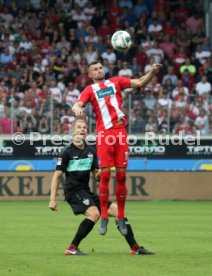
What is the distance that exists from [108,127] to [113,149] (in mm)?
269

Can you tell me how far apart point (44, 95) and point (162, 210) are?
6.13m

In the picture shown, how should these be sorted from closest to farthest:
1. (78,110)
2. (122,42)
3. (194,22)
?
1. (78,110)
2. (122,42)
3. (194,22)

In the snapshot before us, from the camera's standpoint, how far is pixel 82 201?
37.1 feet

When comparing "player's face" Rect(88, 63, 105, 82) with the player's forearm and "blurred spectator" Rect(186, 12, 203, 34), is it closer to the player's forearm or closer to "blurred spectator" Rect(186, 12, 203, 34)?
the player's forearm

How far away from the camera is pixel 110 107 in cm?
1139

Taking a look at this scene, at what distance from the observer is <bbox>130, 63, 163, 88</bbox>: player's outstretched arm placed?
1078cm

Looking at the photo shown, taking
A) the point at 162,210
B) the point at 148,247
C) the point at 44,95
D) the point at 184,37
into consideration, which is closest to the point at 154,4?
the point at 184,37

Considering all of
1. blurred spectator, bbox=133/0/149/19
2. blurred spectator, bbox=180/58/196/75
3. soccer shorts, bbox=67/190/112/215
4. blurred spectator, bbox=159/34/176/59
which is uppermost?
blurred spectator, bbox=133/0/149/19

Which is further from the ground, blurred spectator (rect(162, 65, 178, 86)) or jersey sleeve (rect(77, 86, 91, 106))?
blurred spectator (rect(162, 65, 178, 86))

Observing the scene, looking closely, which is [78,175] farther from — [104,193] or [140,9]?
[140,9]

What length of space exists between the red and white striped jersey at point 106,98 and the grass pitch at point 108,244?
1.59 meters

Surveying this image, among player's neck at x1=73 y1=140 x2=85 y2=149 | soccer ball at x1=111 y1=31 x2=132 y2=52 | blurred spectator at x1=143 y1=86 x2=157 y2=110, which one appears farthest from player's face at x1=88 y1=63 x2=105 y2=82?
blurred spectator at x1=143 y1=86 x2=157 y2=110

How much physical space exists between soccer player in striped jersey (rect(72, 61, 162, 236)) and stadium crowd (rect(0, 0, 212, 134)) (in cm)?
1317

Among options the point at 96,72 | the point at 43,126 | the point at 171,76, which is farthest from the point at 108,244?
the point at 171,76
